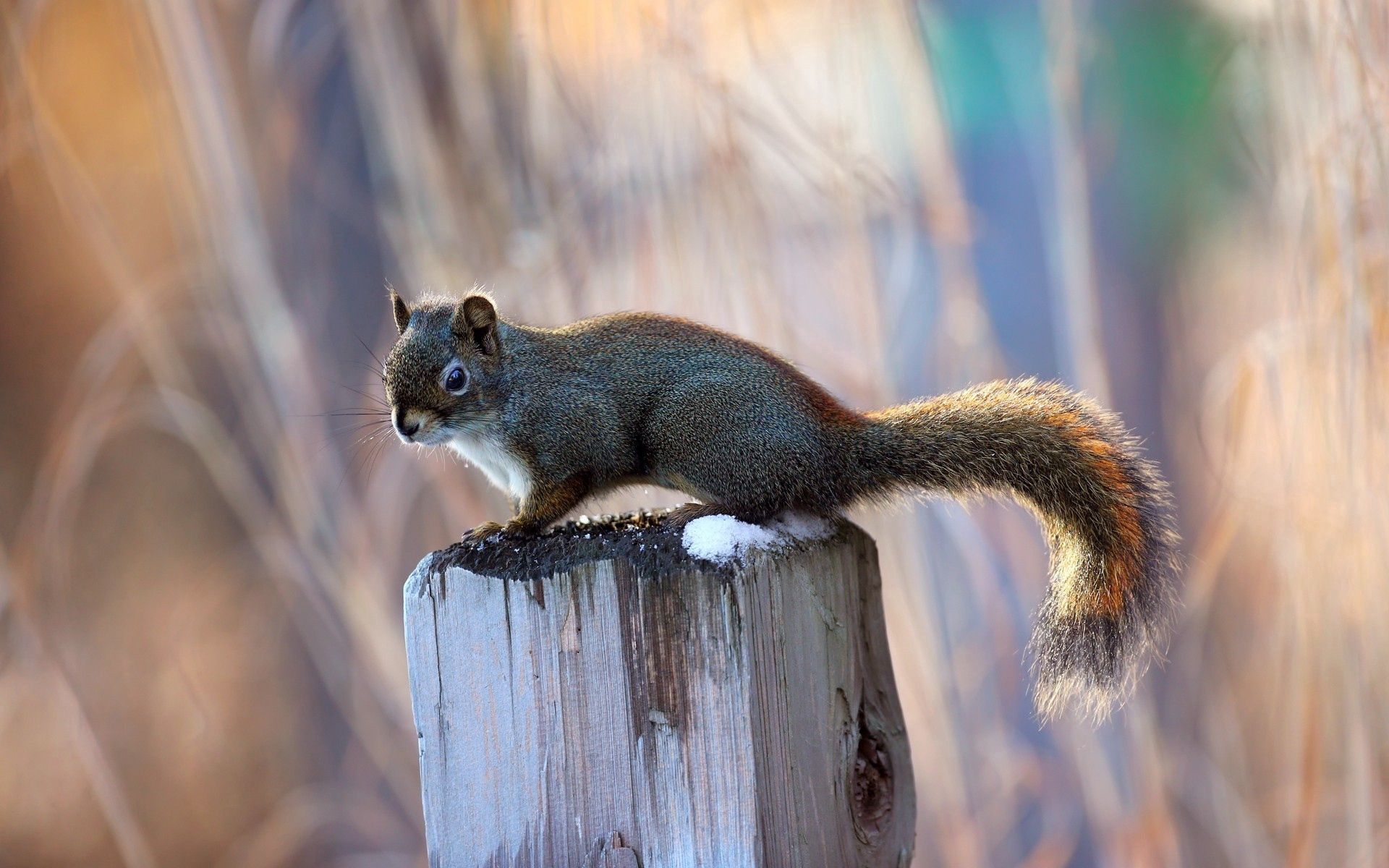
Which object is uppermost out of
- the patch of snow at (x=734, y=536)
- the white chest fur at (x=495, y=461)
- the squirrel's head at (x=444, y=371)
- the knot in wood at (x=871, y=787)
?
the squirrel's head at (x=444, y=371)

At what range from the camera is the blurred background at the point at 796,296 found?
5.85 feet

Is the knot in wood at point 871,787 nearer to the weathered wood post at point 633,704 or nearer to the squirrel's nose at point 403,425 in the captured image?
the weathered wood post at point 633,704

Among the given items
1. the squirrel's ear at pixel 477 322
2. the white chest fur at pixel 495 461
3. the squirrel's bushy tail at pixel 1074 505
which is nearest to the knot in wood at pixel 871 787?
the squirrel's bushy tail at pixel 1074 505

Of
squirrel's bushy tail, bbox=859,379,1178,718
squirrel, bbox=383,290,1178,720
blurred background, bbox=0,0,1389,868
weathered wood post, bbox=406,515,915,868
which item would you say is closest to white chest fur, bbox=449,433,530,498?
squirrel, bbox=383,290,1178,720

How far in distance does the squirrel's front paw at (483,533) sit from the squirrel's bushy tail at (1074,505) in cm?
45

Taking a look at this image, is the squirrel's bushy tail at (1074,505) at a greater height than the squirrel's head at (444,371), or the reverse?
the squirrel's head at (444,371)

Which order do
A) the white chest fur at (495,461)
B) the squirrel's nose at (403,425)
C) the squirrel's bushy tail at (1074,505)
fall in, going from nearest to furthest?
1. the squirrel's bushy tail at (1074,505)
2. the squirrel's nose at (403,425)
3. the white chest fur at (495,461)

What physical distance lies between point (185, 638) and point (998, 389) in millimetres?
2647

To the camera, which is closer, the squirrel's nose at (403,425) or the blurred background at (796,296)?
the squirrel's nose at (403,425)

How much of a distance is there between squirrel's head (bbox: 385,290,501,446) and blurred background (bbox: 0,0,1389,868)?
106 mm

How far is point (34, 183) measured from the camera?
346 centimetres

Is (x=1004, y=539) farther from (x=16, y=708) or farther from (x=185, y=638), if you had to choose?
(x=16, y=708)

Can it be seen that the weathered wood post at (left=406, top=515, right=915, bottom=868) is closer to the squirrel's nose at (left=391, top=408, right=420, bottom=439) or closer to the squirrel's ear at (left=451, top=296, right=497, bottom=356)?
the squirrel's nose at (left=391, top=408, right=420, bottom=439)

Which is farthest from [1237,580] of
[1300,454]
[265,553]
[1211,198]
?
[265,553]
